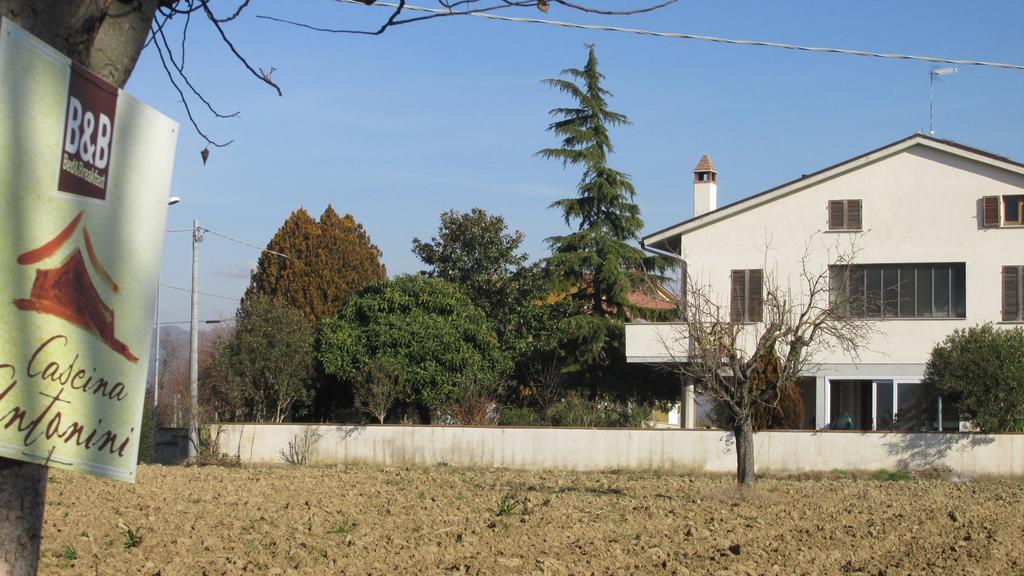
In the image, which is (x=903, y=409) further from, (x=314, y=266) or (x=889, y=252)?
(x=314, y=266)

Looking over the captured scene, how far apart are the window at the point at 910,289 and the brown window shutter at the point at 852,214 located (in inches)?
46.6

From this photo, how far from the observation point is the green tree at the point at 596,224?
123ft

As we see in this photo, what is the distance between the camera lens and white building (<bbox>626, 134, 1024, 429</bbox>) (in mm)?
29344

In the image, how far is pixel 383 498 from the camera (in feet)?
55.1

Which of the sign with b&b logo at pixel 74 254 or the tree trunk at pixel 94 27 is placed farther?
the tree trunk at pixel 94 27

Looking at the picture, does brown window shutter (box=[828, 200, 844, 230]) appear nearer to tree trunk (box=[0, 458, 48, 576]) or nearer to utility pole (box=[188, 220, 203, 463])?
utility pole (box=[188, 220, 203, 463])

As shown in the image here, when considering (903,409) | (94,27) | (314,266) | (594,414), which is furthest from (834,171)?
(94,27)

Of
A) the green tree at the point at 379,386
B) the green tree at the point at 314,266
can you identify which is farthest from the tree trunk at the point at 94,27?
the green tree at the point at 314,266

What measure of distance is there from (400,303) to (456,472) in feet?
28.0

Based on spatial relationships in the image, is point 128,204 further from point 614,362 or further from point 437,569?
point 614,362

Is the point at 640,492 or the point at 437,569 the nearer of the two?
the point at 437,569

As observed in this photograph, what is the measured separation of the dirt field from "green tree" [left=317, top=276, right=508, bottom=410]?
36.2 ft

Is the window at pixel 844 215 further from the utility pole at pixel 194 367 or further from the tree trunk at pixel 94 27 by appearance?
the tree trunk at pixel 94 27

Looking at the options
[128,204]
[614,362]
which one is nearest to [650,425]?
[614,362]
